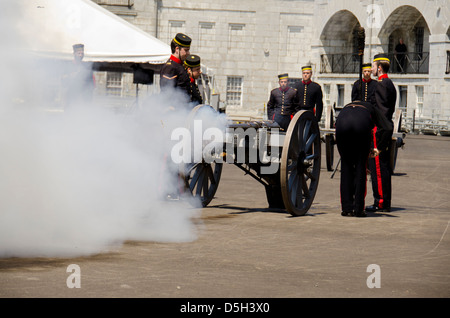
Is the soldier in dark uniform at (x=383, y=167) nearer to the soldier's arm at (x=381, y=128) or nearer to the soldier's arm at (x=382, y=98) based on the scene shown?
the soldier's arm at (x=382, y=98)

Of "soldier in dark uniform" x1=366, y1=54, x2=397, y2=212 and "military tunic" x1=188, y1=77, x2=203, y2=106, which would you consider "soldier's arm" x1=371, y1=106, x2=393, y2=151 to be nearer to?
"soldier in dark uniform" x1=366, y1=54, x2=397, y2=212

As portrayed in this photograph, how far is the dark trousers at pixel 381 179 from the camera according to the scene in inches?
409

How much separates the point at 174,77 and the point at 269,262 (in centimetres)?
386

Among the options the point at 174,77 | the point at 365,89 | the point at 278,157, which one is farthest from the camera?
the point at 365,89

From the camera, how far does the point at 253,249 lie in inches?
286

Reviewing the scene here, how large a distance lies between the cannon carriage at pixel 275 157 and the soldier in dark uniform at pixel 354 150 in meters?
0.35

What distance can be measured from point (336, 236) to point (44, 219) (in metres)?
2.96

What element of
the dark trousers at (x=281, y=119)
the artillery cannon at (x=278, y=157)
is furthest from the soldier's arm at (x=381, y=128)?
the dark trousers at (x=281, y=119)

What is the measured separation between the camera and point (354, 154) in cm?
981

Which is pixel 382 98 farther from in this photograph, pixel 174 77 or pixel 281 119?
pixel 281 119

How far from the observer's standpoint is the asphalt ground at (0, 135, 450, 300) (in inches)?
216

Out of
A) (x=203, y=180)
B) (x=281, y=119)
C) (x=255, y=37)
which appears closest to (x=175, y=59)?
(x=203, y=180)

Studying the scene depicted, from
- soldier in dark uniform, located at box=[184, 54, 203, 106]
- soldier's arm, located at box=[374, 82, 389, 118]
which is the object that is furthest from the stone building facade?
soldier in dark uniform, located at box=[184, 54, 203, 106]
